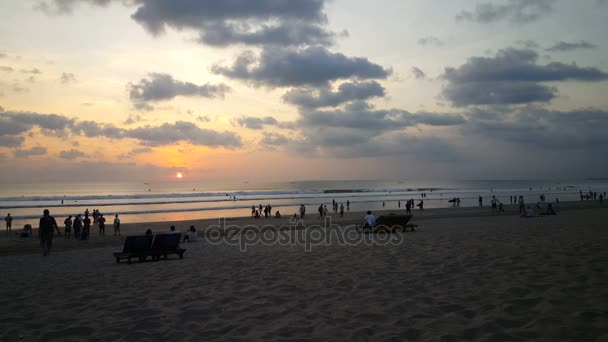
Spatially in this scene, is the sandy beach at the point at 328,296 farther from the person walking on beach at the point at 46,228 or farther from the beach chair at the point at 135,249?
the person walking on beach at the point at 46,228

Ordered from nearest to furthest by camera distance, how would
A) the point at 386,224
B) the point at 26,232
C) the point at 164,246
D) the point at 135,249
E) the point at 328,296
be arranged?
the point at 328,296, the point at 135,249, the point at 164,246, the point at 386,224, the point at 26,232

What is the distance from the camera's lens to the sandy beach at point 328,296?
553cm

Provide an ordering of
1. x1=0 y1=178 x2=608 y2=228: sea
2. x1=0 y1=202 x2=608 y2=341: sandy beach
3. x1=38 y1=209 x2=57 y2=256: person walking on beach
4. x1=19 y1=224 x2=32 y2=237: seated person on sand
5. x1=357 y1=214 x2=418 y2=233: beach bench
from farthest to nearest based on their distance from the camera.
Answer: x1=0 y1=178 x2=608 y2=228: sea < x1=19 y1=224 x2=32 y2=237: seated person on sand < x1=357 y1=214 x2=418 y2=233: beach bench < x1=38 y1=209 x2=57 y2=256: person walking on beach < x1=0 y1=202 x2=608 y2=341: sandy beach

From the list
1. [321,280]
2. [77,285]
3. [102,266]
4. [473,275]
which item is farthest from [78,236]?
[473,275]

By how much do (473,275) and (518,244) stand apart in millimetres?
5243

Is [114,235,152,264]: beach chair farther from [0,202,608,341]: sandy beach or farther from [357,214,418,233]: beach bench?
[357,214,418,233]: beach bench

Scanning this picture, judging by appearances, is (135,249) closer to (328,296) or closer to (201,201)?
(328,296)

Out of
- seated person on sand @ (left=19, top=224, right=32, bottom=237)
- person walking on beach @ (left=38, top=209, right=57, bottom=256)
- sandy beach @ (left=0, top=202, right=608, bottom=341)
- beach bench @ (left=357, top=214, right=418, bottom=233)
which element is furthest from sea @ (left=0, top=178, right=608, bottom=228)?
sandy beach @ (left=0, top=202, right=608, bottom=341)

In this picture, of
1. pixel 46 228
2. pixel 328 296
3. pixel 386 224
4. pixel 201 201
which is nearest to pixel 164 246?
pixel 46 228

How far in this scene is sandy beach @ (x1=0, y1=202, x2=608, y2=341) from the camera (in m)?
→ 5.53

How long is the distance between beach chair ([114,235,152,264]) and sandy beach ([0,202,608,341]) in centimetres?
45

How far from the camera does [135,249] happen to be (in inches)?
490

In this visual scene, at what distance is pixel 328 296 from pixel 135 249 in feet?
25.6

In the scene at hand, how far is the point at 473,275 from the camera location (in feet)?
27.7
